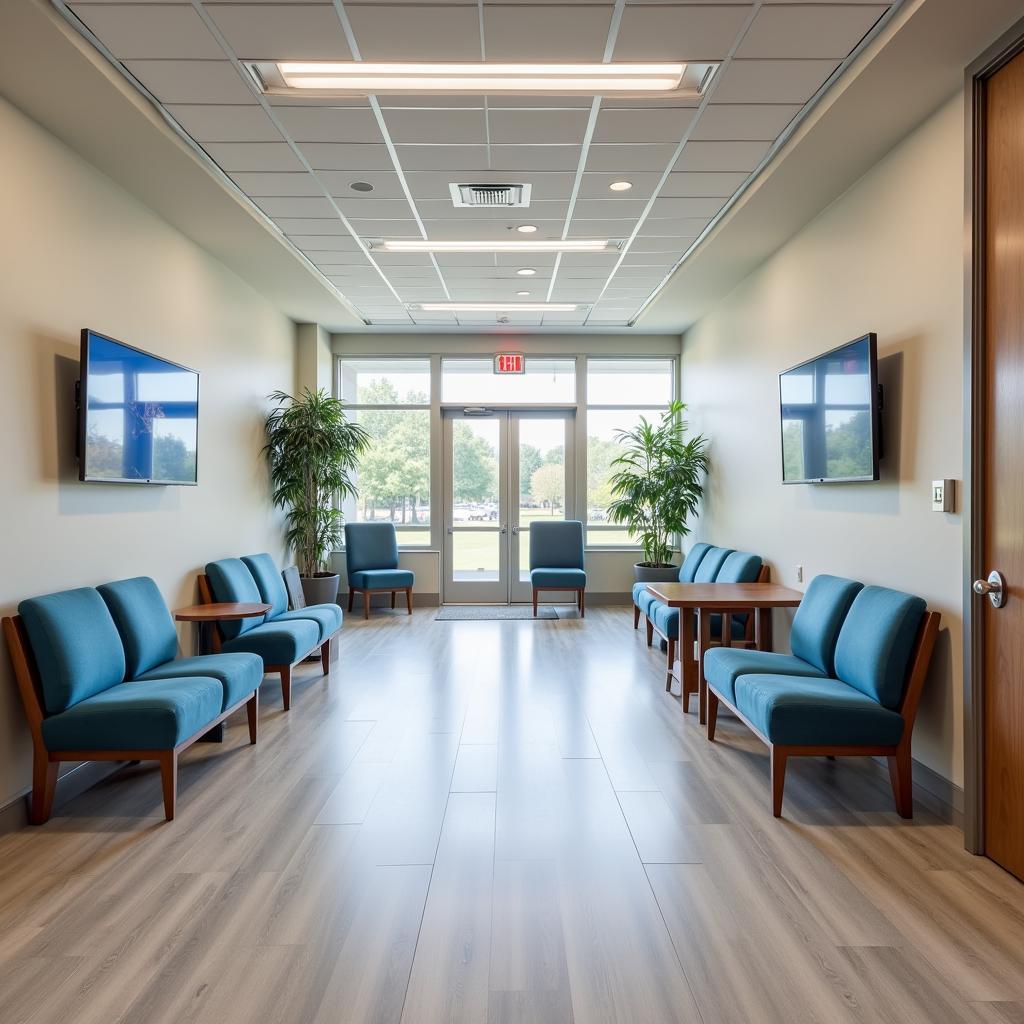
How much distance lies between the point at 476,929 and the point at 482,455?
22.8 ft

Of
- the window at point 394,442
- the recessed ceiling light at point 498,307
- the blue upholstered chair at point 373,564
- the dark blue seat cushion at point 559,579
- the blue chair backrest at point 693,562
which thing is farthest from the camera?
the window at point 394,442

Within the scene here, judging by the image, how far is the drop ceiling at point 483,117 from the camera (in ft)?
9.20

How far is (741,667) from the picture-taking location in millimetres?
3674

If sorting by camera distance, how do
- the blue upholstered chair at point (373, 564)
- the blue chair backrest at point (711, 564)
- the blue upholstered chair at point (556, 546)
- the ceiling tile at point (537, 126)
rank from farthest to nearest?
the blue upholstered chair at point (556, 546)
the blue upholstered chair at point (373, 564)
the blue chair backrest at point (711, 564)
the ceiling tile at point (537, 126)

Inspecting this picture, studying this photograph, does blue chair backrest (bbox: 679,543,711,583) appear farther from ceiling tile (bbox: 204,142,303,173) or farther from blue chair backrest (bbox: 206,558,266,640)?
ceiling tile (bbox: 204,142,303,173)

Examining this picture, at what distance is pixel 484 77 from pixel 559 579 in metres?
5.48

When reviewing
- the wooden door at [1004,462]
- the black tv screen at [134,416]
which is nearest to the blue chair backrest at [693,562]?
the wooden door at [1004,462]

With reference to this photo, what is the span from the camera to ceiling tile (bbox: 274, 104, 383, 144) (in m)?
3.46

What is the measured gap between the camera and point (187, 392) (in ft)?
15.1

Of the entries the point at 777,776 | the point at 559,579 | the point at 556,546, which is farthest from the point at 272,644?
the point at 556,546

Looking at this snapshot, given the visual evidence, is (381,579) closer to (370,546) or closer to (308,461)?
(370,546)

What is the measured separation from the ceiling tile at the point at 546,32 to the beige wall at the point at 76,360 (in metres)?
2.15

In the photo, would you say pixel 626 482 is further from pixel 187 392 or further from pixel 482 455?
pixel 187 392

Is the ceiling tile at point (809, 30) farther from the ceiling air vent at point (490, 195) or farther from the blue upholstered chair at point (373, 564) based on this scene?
the blue upholstered chair at point (373, 564)
